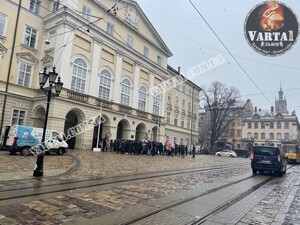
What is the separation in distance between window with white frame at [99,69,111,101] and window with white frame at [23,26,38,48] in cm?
844

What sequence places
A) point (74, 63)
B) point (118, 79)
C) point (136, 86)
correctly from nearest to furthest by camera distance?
1. point (74, 63)
2. point (118, 79)
3. point (136, 86)

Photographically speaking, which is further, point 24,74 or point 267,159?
point 24,74

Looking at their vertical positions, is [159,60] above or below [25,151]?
above

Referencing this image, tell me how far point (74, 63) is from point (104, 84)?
5.22m

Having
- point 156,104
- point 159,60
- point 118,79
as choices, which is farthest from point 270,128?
point 118,79

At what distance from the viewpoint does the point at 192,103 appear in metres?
61.2

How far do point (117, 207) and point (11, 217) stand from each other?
7.64 ft

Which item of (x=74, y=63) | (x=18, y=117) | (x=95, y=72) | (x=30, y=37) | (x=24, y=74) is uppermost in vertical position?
(x=30, y=37)

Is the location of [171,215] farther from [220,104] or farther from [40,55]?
[220,104]

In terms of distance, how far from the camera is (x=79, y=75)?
29.8 metres

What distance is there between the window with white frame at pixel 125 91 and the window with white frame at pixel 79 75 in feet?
22.7

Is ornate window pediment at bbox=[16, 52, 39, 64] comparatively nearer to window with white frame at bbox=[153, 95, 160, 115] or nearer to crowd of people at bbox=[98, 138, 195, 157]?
crowd of people at bbox=[98, 138, 195, 157]

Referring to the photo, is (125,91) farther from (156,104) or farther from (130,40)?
(156,104)

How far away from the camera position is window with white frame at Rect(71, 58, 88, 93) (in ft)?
95.8
